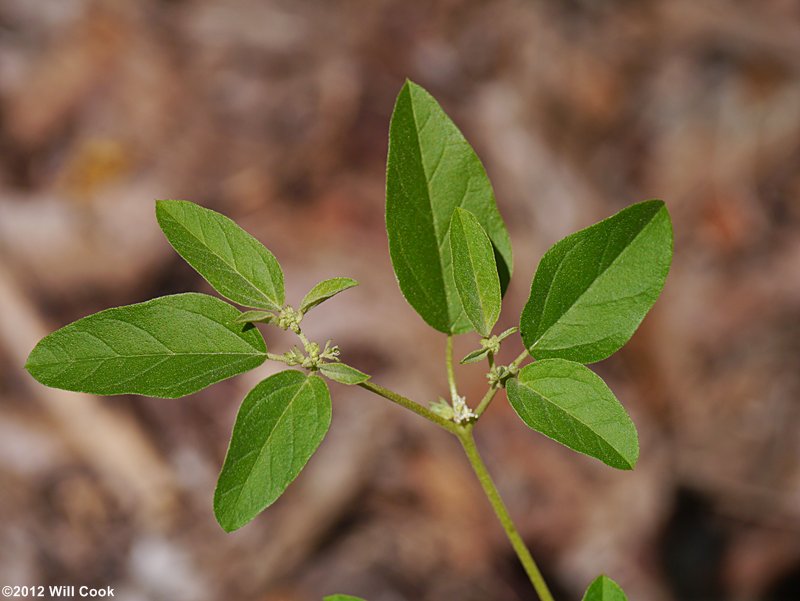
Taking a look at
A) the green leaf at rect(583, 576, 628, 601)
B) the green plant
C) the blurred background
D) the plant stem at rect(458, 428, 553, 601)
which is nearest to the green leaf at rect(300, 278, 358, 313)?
the green plant

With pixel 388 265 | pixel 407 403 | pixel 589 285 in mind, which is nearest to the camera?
pixel 407 403

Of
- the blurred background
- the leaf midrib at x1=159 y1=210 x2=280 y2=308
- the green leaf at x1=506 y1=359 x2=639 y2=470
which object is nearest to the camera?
the green leaf at x1=506 y1=359 x2=639 y2=470

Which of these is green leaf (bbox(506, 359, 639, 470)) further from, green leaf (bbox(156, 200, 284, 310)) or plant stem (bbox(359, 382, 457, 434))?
green leaf (bbox(156, 200, 284, 310))

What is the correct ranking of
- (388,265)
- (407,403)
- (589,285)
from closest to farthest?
(407,403) < (589,285) < (388,265)

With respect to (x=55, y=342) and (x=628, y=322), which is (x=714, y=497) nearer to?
(x=628, y=322)

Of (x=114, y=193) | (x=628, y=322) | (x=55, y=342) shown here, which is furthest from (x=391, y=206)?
(x=114, y=193)

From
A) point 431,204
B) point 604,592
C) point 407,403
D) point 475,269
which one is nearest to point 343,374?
point 407,403

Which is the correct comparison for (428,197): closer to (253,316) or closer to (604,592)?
(253,316)
